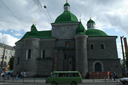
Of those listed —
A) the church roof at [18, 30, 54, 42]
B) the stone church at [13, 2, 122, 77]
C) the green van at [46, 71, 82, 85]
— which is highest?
the church roof at [18, 30, 54, 42]

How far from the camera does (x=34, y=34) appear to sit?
A: 27.1 meters

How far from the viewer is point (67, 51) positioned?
26359 millimetres

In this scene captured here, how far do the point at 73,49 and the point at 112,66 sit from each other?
873 cm

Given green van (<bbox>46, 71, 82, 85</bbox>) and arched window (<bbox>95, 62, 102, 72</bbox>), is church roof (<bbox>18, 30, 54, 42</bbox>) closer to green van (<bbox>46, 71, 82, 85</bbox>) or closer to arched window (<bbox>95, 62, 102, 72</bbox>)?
arched window (<bbox>95, 62, 102, 72</bbox>)

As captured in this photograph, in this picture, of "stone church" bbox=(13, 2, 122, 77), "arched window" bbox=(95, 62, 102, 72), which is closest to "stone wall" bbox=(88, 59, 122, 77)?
"stone church" bbox=(13, 2, 122, 77)

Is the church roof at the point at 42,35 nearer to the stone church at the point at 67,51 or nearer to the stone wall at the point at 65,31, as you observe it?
the stone church at the point at 67,51

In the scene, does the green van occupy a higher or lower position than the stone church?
lower

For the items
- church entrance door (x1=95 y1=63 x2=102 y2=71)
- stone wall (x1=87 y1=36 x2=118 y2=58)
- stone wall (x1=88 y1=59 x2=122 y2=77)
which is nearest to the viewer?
stone wall (x1=88 y1=59 x2=122 y2=77)

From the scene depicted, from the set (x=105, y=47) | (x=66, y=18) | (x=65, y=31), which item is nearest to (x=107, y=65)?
(x=105, y=47)

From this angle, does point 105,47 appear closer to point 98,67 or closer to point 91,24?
point 98,67

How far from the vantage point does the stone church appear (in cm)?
2411

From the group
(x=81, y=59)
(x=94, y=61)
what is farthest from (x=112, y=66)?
(x=81, y=59)

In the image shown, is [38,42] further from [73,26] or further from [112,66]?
[112,66]

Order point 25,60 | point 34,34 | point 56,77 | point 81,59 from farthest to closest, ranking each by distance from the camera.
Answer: point 34,34, point 25,60, point 81,59, point 56,77
